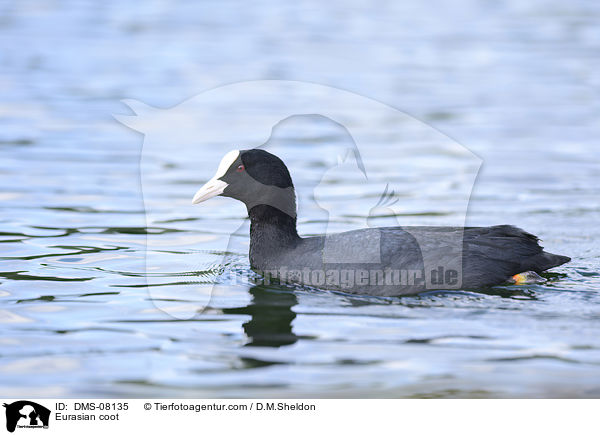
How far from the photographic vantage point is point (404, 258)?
22.2ft

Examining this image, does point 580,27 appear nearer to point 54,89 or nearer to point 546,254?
point 54,89

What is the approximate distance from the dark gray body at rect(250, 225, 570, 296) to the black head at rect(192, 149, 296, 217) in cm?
31

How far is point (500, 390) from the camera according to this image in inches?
209

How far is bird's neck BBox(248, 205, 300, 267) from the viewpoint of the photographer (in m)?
7.25

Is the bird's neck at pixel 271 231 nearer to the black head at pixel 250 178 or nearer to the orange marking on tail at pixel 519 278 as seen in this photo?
the black head at pixel 250 178

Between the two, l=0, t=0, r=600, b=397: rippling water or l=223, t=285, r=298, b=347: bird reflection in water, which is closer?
l=0, t=0, r=600, b=397: rippling water

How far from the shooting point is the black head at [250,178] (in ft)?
23.6

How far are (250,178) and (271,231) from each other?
1.42 ft

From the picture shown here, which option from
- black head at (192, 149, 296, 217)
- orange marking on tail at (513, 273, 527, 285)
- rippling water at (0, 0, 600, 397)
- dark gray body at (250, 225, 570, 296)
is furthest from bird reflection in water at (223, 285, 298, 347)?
orange marking on tail at (513, 273, 527, 285)

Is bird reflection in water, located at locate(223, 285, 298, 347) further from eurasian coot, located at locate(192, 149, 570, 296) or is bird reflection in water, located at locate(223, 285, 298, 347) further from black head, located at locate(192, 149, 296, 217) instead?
black head, located at locate(192, 149, 296, 217)
